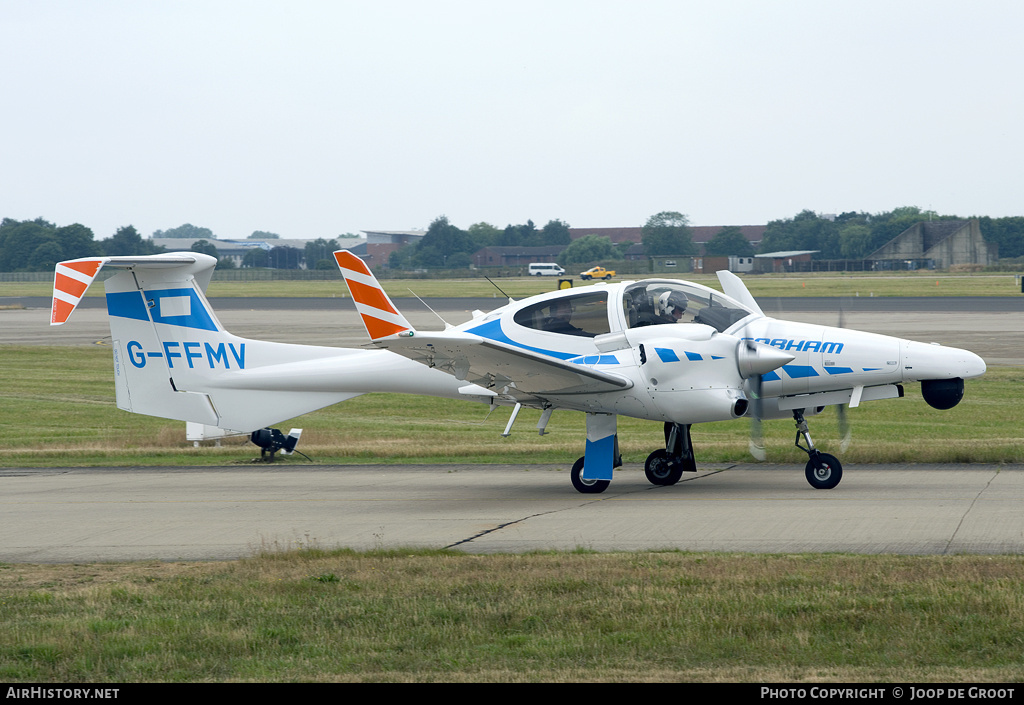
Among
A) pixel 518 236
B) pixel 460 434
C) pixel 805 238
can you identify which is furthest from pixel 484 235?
pixel 460 434

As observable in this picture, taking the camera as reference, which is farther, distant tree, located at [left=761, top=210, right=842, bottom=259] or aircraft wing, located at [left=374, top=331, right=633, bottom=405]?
distant tree, located at [left=761, top=210, right=842, bottom=259]

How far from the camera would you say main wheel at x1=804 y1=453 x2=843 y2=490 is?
14078 mm

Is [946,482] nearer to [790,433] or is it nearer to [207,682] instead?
[790,433]

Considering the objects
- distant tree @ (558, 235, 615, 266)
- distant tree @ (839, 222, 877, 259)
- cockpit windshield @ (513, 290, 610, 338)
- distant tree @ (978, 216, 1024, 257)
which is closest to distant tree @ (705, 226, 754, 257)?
distant tree @ (558, 235, 615, 266)

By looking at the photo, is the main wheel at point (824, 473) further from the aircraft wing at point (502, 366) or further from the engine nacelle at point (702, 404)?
the aircraft wing at point (502, 366)

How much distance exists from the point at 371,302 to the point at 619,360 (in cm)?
350

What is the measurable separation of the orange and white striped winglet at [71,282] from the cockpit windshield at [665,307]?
23.7 feet

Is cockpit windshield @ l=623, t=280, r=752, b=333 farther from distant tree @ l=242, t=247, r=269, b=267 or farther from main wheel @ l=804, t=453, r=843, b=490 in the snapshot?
distant tree @ l=242, t=247, r=269, b=267

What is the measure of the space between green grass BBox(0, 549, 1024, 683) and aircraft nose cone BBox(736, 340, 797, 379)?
4267 mm

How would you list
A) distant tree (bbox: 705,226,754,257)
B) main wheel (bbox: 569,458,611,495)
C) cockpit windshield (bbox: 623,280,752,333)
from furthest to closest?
distant tree (bbox: 705,226,754,257) < main wheel (bbox: 569,458,611,495) < cockpit windshield (bbox: 623,280,752,333)

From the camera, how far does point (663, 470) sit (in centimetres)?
1542

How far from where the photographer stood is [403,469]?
18047 millimetres

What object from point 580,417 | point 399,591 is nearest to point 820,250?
point 580,417

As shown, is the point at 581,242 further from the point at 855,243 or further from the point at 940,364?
the point at 940,364
